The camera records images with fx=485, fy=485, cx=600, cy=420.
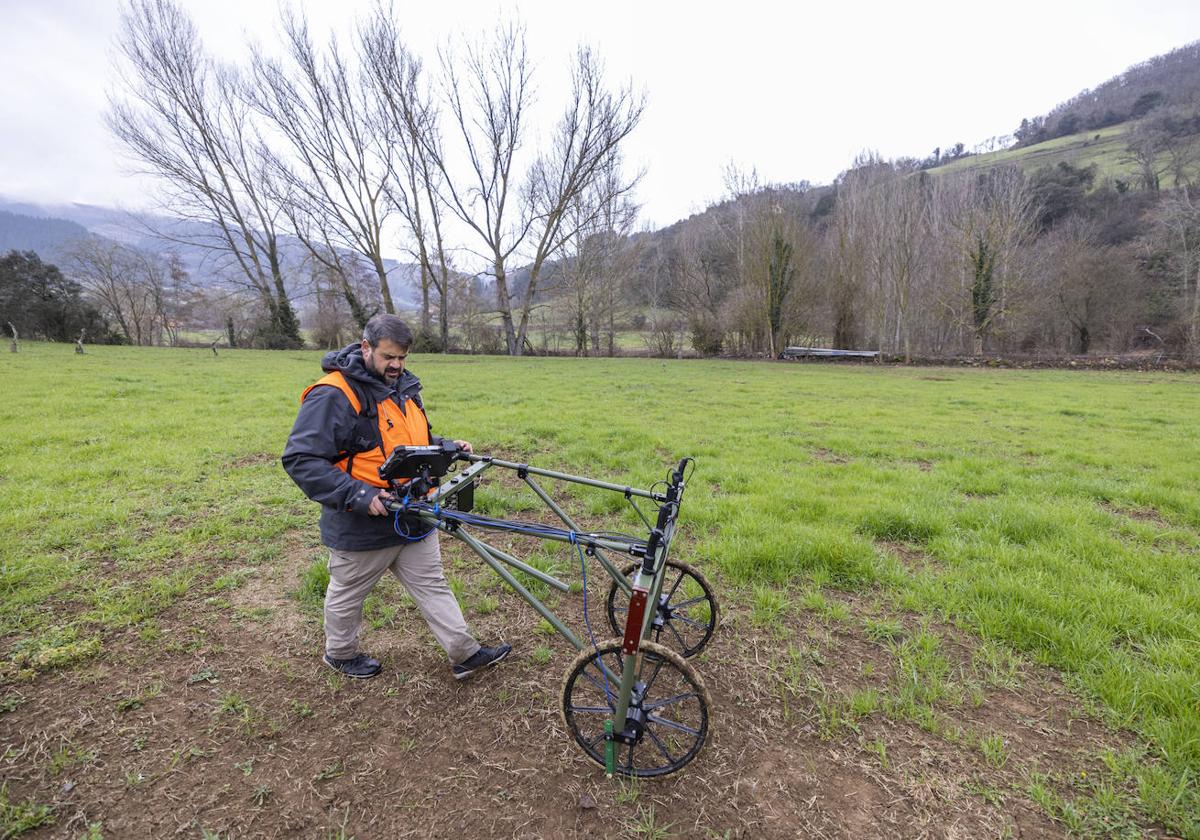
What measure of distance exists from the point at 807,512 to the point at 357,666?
13.3 ft

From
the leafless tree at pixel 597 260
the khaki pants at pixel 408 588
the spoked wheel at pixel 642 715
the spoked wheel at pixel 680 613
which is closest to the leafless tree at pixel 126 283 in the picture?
the leafless tree at pixel 597 260

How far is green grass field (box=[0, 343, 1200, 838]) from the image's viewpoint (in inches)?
113

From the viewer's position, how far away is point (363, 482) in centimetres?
235

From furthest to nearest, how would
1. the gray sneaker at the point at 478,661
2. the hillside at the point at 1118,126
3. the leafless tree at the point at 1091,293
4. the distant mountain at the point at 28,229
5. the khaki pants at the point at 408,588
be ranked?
1. the distant mountain at the point at 28,229
2. the hillside at the point at 1118,126
3. the leafless tree at the point at 1091,293
4. the gray sneaker at the point at 478,661
5. the khaki pants at the point at 408,588

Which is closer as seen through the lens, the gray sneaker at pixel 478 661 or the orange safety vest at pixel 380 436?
the orange safety vest at pixel 380 436

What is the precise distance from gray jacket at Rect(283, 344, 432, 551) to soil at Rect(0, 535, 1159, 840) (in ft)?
3.14

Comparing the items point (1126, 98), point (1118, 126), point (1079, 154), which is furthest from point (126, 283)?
point (1126, 98)

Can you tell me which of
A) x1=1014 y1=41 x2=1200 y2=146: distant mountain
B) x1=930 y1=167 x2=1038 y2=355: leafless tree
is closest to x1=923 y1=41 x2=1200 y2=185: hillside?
x1=1014 y1=41 x2=1200 y2=146: distant mountain

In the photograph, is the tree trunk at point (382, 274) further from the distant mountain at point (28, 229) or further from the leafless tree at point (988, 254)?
the distant mountain at point (28, 229)

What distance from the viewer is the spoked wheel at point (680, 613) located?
2.92m

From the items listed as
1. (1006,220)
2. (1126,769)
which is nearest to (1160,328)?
(1006,220)

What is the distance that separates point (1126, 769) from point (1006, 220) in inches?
1145

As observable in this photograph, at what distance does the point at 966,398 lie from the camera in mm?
12555

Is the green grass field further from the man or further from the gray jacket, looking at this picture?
the gray jacket
